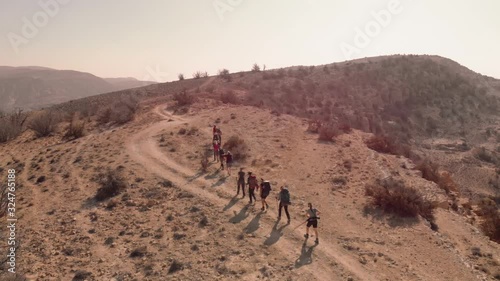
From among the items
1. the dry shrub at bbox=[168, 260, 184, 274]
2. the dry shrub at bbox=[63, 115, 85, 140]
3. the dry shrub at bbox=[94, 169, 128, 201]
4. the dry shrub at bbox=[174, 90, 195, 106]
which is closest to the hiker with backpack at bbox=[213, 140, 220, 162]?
the dry shrub at bbox=[94, 169, 128, 201]

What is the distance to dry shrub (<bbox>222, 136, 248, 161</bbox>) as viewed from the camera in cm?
2034

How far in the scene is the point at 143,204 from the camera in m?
14.9

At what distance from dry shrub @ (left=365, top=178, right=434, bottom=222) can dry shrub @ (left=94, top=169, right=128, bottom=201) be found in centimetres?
1179

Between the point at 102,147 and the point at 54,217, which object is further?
the point at 102,147

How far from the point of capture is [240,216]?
44.5ft

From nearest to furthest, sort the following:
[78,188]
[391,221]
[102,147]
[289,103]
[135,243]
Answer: [135,243] → [391,221] → [78,188] → [102,147] → [289,103]

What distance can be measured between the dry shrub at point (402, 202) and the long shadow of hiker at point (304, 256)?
499cm

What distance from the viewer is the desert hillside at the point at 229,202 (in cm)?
1095

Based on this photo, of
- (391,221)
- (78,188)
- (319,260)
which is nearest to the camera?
(319,260)

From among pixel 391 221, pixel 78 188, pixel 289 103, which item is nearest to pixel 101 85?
pixel 289 103

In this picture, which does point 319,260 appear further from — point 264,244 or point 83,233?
point 83,233

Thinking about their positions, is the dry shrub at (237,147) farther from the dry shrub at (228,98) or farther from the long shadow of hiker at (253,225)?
the dry shrub at (228,98)

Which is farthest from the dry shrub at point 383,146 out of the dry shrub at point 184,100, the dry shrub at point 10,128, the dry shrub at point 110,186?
the dry shrub at point 10,128

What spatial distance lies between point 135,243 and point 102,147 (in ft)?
40.7
